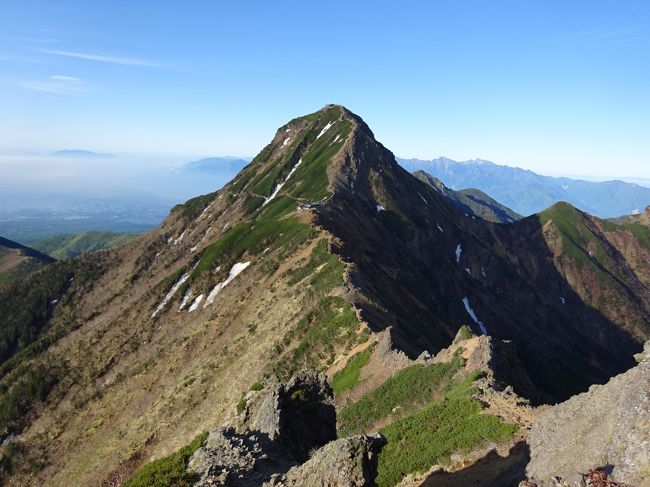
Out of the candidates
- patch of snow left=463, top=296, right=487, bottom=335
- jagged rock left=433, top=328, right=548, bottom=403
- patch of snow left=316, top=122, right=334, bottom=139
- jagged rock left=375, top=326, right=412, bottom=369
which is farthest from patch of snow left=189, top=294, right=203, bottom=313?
patch of snow left=316, top=122, right=334, bottom=139

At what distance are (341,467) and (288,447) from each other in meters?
6.58

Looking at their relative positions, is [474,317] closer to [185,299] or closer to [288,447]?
[185,299]

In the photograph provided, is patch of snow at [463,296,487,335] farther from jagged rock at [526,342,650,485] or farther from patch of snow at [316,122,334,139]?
jagged rock at [526,342,650,485]

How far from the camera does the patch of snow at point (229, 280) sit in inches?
3509

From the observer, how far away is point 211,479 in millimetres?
17516

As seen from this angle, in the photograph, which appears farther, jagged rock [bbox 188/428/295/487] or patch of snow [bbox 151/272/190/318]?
patch of snow [bbox 151/272/190/318]

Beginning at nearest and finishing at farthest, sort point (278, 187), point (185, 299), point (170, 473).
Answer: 1. point (170, 473)
2. point (185, 299)
3. point (278, 187)

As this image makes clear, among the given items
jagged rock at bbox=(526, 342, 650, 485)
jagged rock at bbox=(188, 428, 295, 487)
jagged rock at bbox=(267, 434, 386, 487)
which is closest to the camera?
jagged rock at bbox=(526, 342, 650, 485)

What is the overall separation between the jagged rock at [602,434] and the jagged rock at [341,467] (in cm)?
659

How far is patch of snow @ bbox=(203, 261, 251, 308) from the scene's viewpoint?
89.1 metres

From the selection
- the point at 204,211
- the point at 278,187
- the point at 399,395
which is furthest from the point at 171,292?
the point at 204,211

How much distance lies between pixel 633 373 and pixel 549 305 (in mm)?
163465

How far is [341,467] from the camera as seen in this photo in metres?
16.6

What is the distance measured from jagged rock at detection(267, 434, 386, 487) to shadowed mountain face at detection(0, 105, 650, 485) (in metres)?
30.2
